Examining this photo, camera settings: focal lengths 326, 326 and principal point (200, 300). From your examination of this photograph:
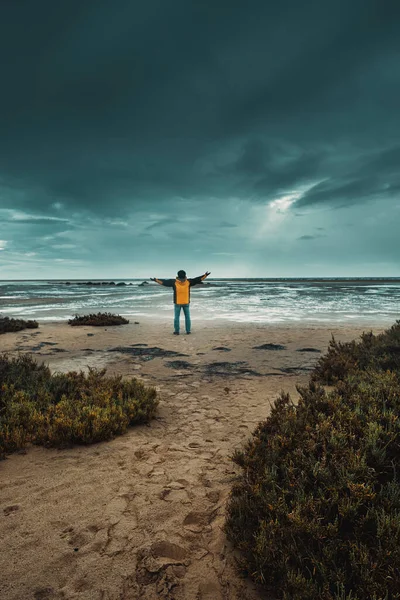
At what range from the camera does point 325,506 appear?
2537mm

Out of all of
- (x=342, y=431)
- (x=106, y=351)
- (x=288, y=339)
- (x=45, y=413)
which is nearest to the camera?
(x=342, y=431)

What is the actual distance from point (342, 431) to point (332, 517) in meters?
0.96

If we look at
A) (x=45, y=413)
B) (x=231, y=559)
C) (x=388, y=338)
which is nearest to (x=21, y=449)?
(x=45, y=413)

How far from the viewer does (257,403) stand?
6270 mm

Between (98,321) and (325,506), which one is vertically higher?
(98,321)

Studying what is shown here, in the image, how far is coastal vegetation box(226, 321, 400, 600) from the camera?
6.91 feet

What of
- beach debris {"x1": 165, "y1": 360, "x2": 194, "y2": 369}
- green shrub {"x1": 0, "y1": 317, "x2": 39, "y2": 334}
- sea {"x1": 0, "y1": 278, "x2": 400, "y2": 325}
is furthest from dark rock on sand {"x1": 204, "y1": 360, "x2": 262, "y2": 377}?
green shrub {"x1": 0, "y1": 317, "x2": 39, "y2": 334}

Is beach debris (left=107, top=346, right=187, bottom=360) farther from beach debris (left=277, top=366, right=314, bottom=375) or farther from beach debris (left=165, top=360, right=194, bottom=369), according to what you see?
beach debris (left=277, top=366, right=314, bottom=375)

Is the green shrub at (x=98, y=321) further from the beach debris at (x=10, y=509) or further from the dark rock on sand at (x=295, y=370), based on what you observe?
the beach debris at (x=10, y=509)

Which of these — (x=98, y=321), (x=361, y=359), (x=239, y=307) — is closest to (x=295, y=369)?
(x=361, y=359)

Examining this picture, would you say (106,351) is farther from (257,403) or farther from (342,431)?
(342,431)

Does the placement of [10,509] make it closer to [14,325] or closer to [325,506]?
[325,506]

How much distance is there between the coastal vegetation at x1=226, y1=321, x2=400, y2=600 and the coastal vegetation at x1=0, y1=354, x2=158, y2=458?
82.1 inches

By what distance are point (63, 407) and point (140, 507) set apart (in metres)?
2.31
